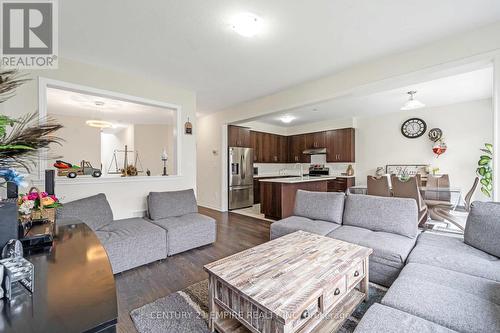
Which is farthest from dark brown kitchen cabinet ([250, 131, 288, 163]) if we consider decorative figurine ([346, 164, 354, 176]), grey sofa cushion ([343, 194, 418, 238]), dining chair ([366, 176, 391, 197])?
grey sofa cushion ([343, 194, 418, 238])

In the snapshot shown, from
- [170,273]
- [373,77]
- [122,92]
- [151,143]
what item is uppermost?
[373,77]

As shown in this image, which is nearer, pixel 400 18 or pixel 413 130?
pixel 400 18

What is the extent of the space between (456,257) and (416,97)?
4051 millimetres

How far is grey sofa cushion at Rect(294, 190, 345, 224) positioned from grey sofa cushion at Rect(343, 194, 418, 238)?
10 centimetres

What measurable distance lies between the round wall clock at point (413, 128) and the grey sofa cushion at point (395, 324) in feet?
19.2

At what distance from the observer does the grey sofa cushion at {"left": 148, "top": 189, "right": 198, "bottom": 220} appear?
313 centimetres

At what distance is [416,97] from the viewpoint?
4.56 m

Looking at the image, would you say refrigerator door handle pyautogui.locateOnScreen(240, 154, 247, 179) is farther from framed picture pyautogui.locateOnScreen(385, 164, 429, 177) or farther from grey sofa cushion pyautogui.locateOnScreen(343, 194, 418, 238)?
framed picture pyautogui.locateOnScreen(385, 164, 429, 177)

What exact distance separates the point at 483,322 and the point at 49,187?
300 centimetres

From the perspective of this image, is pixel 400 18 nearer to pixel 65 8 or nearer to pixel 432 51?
pixel 432 51

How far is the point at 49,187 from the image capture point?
69.5 inches

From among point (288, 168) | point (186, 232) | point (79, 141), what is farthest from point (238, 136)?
point (79, 141)

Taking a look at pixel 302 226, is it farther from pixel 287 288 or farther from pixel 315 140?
pixel 315 140

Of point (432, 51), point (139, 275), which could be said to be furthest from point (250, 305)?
point (432, 51)
